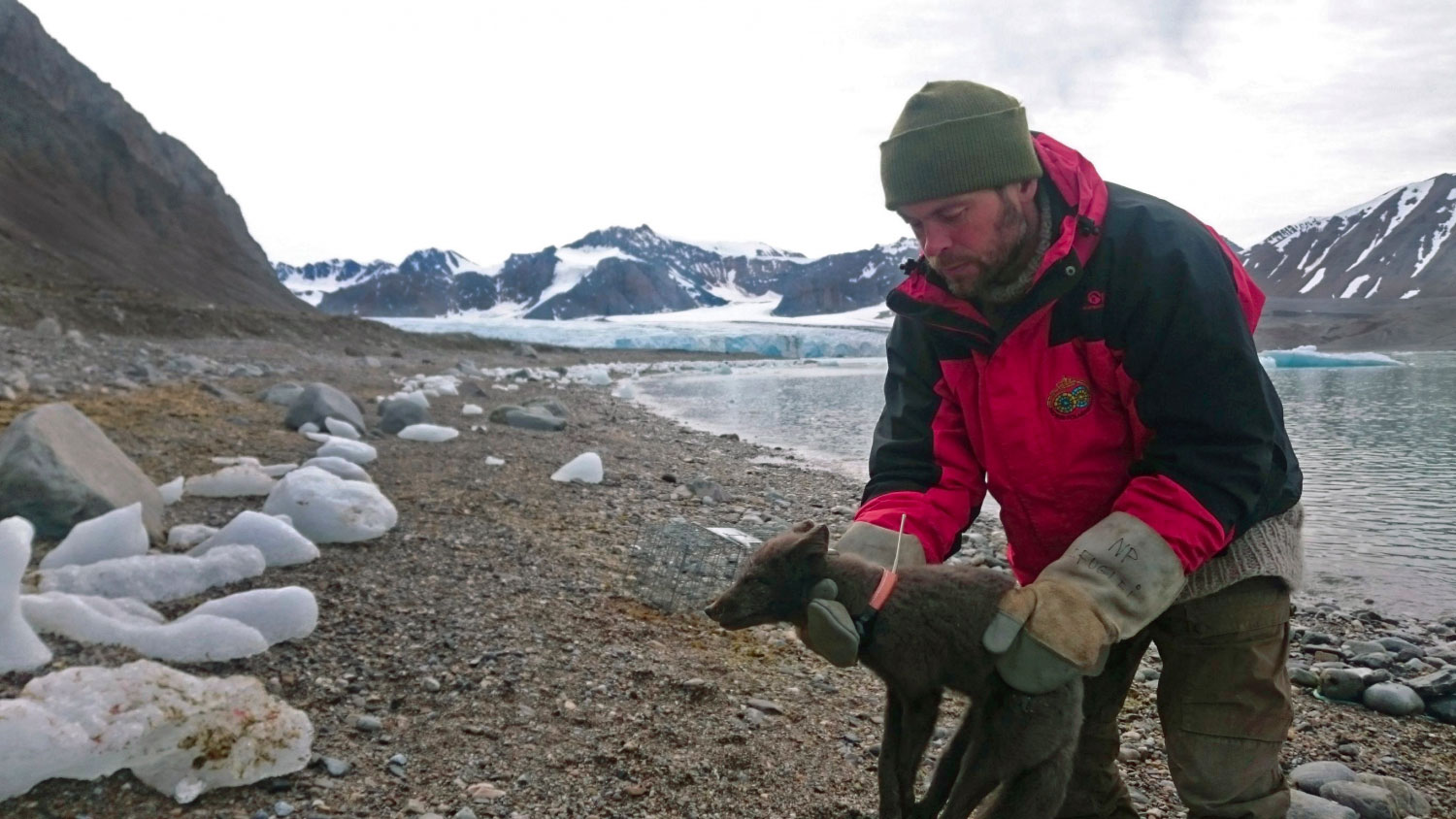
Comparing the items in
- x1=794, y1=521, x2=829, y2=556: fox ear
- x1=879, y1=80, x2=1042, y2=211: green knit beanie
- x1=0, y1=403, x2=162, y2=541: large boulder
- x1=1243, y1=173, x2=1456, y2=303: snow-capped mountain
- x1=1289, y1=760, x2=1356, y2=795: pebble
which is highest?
x1=1243, y1=173, x2=1456, y2=303: snow-capped mountain

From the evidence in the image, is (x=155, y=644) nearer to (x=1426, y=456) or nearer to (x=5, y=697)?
(x=5, y=697)

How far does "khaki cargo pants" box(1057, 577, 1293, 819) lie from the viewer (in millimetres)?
2127

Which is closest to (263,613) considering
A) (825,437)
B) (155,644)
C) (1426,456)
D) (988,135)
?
(155,644)

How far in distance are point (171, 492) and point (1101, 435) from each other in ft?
16.7

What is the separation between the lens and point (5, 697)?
256 centimetres

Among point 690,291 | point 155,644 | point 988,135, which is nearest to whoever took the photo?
point 988,135

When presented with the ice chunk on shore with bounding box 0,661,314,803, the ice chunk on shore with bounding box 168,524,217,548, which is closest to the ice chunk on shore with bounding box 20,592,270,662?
the ice chunk on shore with bounding box 0,661,314,803

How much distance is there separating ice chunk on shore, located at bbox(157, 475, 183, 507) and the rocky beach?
0.08m

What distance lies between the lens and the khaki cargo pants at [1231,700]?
2.13 m

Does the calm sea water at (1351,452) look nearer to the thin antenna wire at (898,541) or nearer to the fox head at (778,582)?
the thin antenna wire at (898,541)

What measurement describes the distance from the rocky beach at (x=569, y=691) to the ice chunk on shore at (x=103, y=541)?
16 cm

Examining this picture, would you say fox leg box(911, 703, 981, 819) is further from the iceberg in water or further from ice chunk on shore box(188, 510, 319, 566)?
the iceberg in water

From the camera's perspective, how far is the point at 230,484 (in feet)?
17.6

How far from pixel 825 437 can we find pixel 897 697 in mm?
12157
